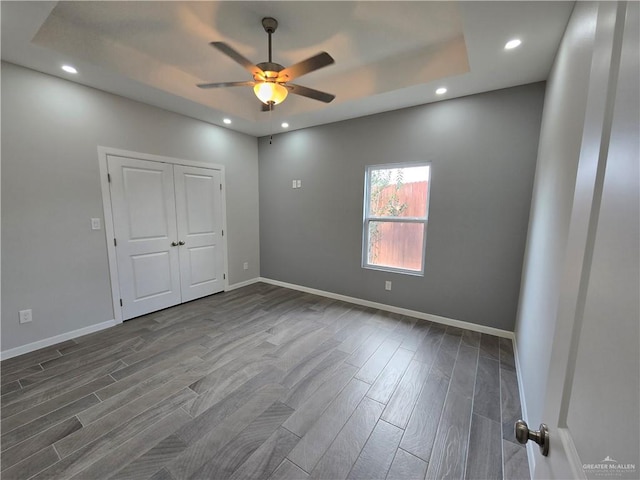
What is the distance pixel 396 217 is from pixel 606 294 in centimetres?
307

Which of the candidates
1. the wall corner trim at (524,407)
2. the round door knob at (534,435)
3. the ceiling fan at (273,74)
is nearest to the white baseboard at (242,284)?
the ceiling fan at (273,74)

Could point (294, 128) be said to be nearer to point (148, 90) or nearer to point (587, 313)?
point (148, 90)

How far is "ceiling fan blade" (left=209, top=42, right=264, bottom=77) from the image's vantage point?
1713mm

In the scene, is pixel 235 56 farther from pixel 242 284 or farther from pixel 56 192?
pixel 242 284

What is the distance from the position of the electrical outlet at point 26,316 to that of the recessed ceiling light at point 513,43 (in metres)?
4.78

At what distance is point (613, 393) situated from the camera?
387 mm

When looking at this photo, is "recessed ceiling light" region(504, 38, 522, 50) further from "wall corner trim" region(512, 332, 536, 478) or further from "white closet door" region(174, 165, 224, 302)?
"white closet door" region(174, 165, 224, 302)

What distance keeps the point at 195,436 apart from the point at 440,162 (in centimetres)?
337

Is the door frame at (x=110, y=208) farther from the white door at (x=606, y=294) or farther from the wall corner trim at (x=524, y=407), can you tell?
the wall corner trim at (x=524, y=407)

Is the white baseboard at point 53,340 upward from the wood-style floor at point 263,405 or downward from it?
upward

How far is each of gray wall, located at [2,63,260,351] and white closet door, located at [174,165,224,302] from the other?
61cm

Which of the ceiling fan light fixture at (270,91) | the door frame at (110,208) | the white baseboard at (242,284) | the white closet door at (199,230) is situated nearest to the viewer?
the ceiling fan light fixture at (270,91)

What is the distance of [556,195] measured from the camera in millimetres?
1528

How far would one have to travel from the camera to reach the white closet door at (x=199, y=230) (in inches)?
142
